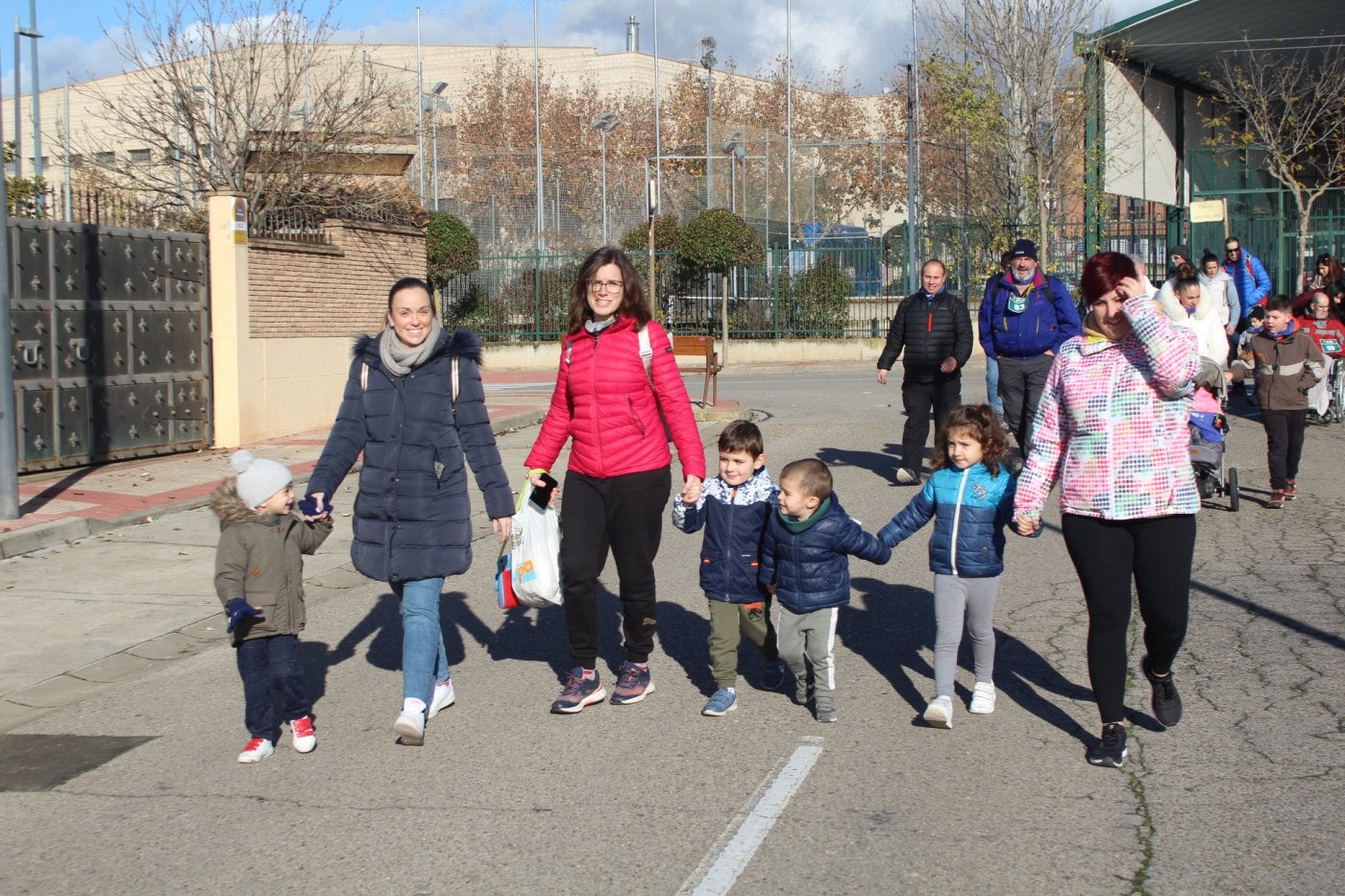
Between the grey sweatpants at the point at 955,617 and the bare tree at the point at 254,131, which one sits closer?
the grey sweatpants at the point at 955,617

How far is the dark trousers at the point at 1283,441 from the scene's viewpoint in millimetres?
10281

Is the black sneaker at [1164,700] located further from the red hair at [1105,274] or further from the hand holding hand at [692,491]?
the hand holding hand at [692,491]

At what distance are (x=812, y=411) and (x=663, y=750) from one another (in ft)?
43.6

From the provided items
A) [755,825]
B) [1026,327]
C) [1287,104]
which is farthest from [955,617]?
[1287,104]

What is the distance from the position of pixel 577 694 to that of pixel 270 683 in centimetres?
127

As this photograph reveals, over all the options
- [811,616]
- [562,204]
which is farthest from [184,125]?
[811,616]

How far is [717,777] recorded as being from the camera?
16.4 ft

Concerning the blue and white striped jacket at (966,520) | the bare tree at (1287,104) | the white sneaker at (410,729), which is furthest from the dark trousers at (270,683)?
the bare tree at (1287,104)

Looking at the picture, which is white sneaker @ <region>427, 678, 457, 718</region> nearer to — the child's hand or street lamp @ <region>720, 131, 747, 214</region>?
the child's hand

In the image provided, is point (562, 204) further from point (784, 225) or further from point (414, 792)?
point (414, 792)

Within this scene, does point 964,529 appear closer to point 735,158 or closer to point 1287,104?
point 1287,104

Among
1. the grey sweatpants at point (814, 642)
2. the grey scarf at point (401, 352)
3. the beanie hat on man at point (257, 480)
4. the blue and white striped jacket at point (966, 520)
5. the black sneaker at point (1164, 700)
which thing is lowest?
the black sneaker at point (1164, 700)

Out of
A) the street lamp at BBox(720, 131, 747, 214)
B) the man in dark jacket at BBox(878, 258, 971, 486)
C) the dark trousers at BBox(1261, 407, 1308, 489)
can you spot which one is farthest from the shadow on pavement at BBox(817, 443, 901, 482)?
the street lamp at BBox(720, 131, 747, 214)

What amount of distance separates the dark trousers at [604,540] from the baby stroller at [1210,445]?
18.4 feet
